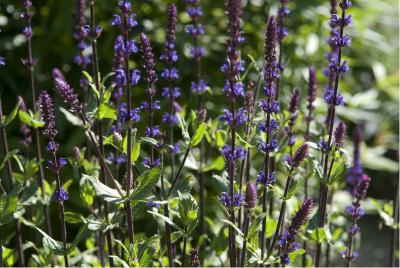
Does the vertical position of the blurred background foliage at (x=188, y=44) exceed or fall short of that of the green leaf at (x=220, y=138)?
it exceeds it

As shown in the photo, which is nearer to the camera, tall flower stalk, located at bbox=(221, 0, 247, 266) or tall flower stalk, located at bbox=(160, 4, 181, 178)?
tall flower stalk, located at bbox=(221, 0, 247, 266)

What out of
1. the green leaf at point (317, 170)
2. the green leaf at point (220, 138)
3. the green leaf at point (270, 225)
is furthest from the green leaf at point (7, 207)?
the green leaf at point (317, 170)

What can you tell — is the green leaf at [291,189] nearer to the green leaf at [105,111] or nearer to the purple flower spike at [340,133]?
the purple flower spike at [340,133]

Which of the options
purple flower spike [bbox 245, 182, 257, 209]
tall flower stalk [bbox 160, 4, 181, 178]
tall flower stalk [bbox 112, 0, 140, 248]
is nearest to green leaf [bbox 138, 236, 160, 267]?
tall flower stalk [bbox 112, 0, 140, 248]

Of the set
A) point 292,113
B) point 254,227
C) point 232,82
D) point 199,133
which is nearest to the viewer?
point 232,82

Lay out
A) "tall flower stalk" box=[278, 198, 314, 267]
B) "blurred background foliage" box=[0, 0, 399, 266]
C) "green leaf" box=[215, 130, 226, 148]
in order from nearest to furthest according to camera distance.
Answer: "tall flower stalk" box=[278, 198, 314, 267]
"green leaf" box=[215, 130, 226, 148]
"blurred background foliage" box=[0, 0, 399, 266]

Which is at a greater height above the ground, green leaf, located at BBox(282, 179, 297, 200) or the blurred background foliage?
the blurred background foliage

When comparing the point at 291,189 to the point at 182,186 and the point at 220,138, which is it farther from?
the point at 220,138

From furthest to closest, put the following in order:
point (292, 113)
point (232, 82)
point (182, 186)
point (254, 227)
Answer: point (292, 113), point (182, 186), point (254, 227), point (232, 82)

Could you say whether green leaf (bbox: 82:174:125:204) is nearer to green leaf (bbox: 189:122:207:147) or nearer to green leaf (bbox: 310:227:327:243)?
green leaf (bbox: 189:122:207:147)

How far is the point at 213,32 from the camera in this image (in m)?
5.22

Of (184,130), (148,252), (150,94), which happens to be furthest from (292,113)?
(148,252)

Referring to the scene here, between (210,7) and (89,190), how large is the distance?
277 cm

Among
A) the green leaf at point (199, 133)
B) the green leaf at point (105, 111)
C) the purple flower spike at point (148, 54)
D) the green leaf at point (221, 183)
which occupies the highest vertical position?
the purple flower spike at point (148, 54)
